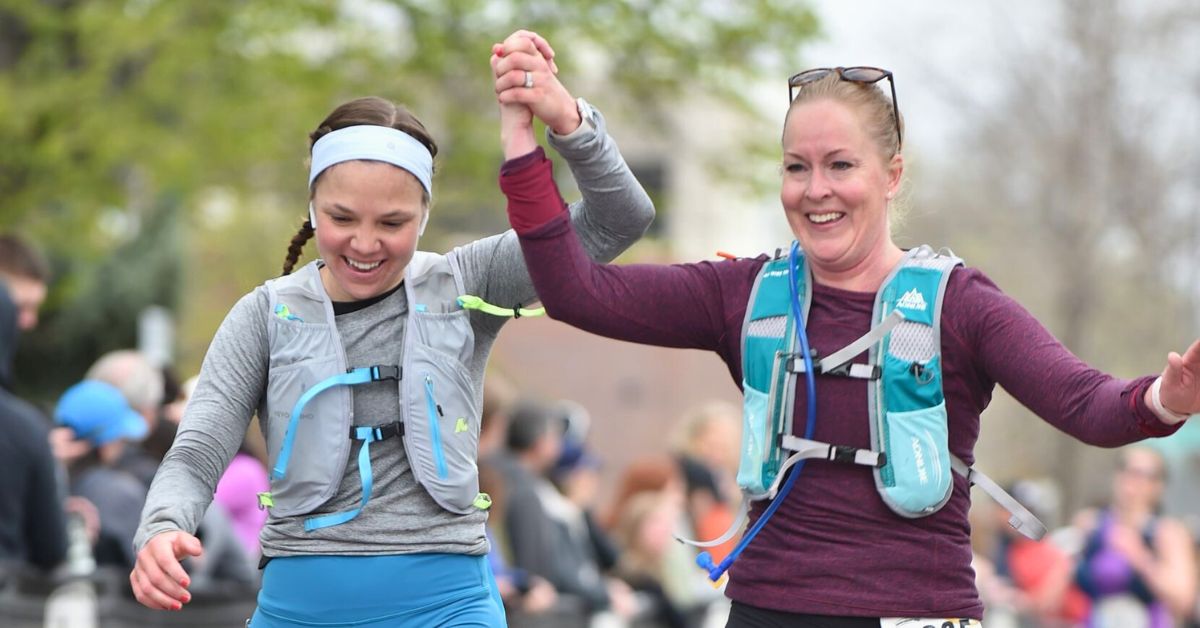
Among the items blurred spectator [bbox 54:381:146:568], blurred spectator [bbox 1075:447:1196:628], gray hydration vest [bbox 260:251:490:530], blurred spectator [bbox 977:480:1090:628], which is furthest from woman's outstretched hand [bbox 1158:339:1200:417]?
blurred spectator [bbox 1075:447:1196:628]

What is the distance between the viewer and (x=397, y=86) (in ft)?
53.9

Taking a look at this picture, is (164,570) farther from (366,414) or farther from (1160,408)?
(1160,408)

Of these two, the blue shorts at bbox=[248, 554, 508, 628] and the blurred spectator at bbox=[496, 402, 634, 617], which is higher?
the blurred spectator at bbox=[496, 402, 634, 617]

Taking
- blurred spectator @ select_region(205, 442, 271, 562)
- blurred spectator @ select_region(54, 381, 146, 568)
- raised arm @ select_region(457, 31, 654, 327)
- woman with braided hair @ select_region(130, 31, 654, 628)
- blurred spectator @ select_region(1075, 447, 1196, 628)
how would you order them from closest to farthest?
1. raised arm @ select_region(457, 31, 654, 327)
2. woman with braided hair @ select_region(130, 31, 654, 628)
3. blurred spectator @ select_region(54, 381, 146, 568)
4. blurred spectator @ select_region(205, 442, 271, 562)
5. blurred spectator @ select_region(1075, 447, 1196, 628)

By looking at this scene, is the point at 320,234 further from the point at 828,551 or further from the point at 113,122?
the point at 113,122

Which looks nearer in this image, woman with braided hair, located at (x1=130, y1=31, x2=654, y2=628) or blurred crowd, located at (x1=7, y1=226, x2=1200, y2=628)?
woman with braided hair, located at (x1=130, y1=31, x2=654, y2=628)

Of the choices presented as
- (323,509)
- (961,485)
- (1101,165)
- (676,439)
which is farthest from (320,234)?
(1101,165)

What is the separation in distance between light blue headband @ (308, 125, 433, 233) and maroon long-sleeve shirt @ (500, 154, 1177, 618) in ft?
0.98

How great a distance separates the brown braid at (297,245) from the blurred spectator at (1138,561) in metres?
7.70

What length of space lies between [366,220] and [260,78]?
12943 mm

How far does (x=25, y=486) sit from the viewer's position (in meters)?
7.17

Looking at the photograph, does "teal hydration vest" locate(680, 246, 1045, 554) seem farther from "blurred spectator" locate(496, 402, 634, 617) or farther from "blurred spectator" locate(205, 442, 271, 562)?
"blurred spectator" locate(496, 402, 634, 617)

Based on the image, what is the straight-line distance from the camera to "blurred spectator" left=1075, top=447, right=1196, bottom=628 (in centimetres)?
1077

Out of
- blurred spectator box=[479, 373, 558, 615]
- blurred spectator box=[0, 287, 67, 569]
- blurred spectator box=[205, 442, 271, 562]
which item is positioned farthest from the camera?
blurred spectator box=[479, 373, 558, 615]
